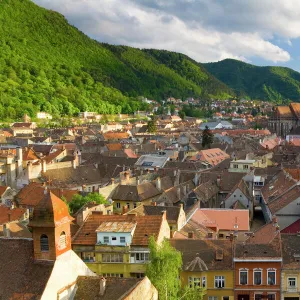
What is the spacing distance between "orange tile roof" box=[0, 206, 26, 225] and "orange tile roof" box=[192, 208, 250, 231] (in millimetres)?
19192

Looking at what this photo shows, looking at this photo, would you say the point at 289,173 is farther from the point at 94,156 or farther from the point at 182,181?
the point at 94,156

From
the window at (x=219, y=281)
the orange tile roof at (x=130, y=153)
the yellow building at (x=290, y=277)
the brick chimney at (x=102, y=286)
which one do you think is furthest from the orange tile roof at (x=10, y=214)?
the orange tile roof at (x=130, y=153)

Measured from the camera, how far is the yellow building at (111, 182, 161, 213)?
71.8 meters

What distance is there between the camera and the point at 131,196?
72.6m

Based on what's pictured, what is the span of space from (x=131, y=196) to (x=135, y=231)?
27383mm

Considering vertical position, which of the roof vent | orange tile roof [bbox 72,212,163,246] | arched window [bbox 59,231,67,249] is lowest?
the roof vent

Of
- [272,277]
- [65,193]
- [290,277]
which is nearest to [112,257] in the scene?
[272,277]

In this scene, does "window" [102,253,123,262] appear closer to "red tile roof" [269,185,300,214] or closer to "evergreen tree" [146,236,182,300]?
"evergreen tree" [146,236,182,300]

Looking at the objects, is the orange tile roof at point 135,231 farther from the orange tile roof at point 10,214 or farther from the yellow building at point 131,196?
the yellow building at point 131,196

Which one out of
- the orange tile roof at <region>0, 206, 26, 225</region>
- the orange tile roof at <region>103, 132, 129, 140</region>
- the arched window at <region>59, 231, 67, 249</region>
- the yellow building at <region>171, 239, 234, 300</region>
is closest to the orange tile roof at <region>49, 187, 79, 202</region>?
the orange tile roof at <region>0, 206, 26, 225</region>

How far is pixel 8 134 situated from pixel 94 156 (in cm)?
7273

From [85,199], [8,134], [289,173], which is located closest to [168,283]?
[85,199]

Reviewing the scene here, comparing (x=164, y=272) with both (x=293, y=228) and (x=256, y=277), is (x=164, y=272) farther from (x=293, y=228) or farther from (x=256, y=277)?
(x=293, y=228)

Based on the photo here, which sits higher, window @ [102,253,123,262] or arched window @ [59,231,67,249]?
arched window @ [59,231,67,249]
